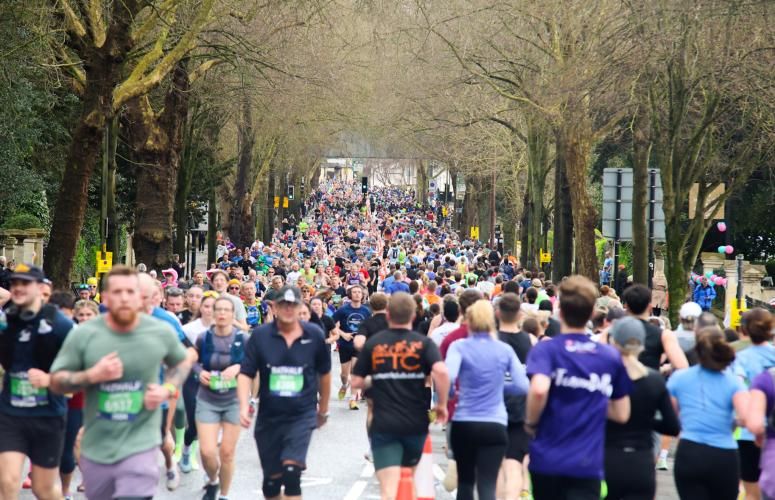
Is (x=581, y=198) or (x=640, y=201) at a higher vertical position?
(x=581, y=198)

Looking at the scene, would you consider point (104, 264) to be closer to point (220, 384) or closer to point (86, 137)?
point (86, 137)

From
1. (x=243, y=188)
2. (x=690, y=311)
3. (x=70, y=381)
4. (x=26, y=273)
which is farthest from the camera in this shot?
(x=243, y=188)

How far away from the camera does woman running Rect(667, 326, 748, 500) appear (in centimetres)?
810

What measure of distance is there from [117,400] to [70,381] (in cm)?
25

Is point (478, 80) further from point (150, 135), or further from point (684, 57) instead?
point (684, 57)

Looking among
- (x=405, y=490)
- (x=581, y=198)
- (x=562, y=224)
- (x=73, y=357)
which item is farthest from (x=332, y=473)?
(x=562, y=224)

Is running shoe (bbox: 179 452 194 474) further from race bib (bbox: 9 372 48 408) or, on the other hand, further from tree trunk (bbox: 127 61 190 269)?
tree trunk (bbox: 127 61 190 269)

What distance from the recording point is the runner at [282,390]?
930cm

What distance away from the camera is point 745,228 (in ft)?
136

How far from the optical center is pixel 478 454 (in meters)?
9.45

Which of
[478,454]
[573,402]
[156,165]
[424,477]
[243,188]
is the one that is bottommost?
[424,477]

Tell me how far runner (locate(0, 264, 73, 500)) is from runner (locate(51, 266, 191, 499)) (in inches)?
60.3

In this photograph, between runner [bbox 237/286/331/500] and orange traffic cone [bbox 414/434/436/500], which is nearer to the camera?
runner [bbox 237/286/331/500]

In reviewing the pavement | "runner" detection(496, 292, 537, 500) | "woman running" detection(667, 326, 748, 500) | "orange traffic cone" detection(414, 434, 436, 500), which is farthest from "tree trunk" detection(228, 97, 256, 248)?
"woman running" detection(667, 326, 748, 500)
